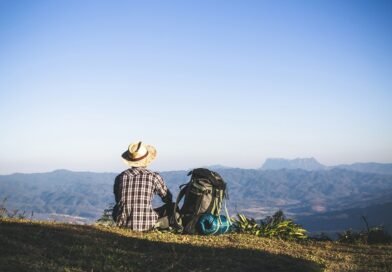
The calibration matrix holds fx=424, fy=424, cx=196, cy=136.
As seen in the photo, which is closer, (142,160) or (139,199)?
(139,199)

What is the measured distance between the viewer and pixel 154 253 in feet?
22.0

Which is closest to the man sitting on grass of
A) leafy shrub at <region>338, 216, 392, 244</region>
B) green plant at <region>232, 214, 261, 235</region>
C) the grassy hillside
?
the grassy hillside

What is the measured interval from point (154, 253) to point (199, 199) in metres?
3.37

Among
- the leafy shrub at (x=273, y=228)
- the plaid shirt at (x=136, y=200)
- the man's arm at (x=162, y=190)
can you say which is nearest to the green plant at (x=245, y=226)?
the leafy shrub at (x=273, y=228)

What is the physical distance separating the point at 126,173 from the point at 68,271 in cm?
490

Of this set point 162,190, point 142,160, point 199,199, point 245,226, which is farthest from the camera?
point 245,226

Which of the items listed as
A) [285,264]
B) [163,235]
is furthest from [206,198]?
[285,264]

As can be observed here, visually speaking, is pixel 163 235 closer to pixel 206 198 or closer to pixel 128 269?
pixel 206 198

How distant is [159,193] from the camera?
10.1 meters

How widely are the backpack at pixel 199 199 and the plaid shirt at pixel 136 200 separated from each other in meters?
0.65

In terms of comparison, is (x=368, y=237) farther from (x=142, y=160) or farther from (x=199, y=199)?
(x=142, y=160)

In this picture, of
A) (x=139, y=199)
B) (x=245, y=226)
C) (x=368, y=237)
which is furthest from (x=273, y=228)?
(x=139, y=199)

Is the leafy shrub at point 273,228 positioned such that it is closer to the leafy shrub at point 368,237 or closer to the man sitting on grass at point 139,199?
the leafy shrub at point 368,237

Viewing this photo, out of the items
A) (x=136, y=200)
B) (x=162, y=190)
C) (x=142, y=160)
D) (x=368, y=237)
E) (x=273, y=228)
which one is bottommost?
(x=368, y=237)
